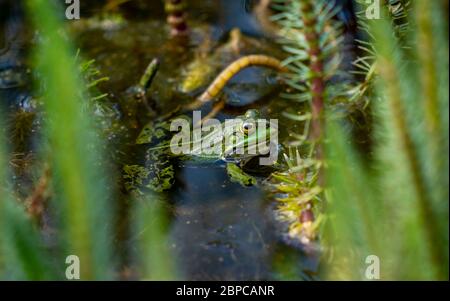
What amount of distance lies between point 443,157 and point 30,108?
2.80 meters

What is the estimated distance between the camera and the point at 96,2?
452 cm

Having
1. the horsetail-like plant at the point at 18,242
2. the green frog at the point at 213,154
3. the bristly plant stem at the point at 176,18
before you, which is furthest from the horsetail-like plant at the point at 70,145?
the bristly plant stem at the point at 176,18

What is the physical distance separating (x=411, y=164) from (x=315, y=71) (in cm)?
71

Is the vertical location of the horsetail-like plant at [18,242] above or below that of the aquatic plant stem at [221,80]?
below

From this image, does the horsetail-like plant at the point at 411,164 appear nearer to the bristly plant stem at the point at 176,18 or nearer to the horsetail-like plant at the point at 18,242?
the horsetail-like plant at the point at 18,242

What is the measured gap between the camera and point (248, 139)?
2697mm

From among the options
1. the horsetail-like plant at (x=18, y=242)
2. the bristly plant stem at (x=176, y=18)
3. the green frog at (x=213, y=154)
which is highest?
the bristly plant stem at (x=176, y=18)

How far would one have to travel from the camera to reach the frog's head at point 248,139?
8.77 feet

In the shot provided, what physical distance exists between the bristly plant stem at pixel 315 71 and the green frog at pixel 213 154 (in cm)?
92

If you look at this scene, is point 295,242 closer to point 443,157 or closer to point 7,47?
point 443,157

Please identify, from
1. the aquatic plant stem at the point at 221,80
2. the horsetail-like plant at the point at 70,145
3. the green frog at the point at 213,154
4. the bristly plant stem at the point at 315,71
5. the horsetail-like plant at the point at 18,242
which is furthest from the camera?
the aquatic plant stem at the point at 221,80

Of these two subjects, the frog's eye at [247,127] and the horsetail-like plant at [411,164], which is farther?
the frog's eye at [247,127]

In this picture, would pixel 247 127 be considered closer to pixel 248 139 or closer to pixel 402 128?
pixel 248 139
